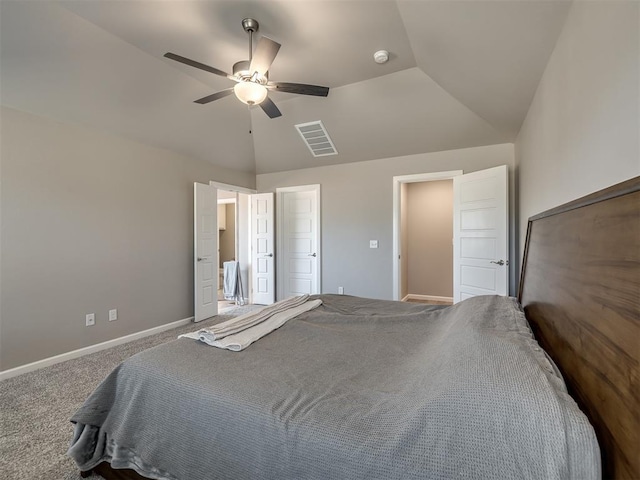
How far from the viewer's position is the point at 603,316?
825mm

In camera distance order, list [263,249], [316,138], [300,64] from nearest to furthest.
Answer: [300,64] < [316,138] < [263,249]

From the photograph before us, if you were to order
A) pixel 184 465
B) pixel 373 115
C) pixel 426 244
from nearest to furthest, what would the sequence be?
pixel 184 465, pixel 373 115, pixel 426 244

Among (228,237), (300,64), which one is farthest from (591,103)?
(228,237)

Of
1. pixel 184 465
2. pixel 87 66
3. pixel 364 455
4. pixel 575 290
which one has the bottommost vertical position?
pixel 184 465

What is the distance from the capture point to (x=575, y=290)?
3.45ft

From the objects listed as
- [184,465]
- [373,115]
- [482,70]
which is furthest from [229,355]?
[373,115]

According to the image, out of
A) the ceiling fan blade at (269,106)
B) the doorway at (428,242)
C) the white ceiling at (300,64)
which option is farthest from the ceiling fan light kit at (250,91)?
the doorway at (428,242)

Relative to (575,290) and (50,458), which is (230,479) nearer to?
(575,290)

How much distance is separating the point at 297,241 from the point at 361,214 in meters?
1.32

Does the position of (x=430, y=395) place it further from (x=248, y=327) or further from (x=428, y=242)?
(x=428, y=242)

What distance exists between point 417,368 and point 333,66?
9.72 feet

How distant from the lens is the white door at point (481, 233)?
3.49 m

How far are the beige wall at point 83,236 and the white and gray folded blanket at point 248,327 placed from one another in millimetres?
2356

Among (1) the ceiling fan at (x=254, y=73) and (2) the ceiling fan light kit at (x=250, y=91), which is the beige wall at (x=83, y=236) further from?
(2) the ceiling fan light kit at (x=250, y=91)
